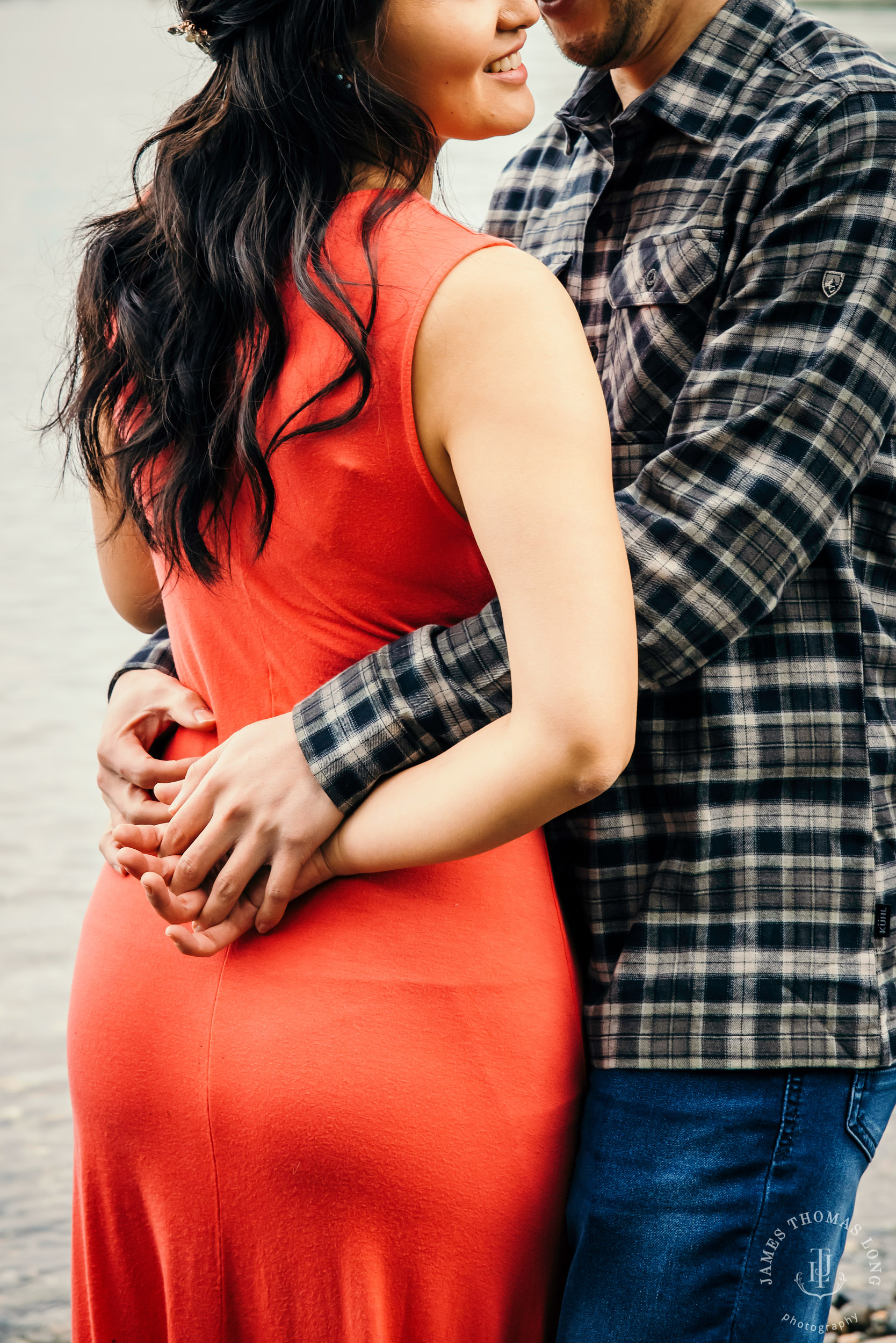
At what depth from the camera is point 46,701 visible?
4.82m

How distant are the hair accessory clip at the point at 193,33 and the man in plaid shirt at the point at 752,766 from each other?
51 cm

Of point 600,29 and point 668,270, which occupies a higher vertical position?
point 600,29

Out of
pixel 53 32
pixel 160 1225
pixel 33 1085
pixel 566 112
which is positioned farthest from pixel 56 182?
pixel 53 32

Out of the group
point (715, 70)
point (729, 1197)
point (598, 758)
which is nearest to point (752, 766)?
point (598, 758)

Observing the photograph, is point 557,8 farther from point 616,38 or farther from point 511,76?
point 511,76

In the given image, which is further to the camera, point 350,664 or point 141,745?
point 141,745

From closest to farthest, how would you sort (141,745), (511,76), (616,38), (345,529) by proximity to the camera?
(345,529), (511,76), (141,745), (616,38)

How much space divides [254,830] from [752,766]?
504 millimetres

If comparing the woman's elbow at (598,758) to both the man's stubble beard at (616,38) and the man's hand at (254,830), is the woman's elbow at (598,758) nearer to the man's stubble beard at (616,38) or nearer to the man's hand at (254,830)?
the man's hand at (254,830)

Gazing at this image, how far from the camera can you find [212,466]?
3.49 feet

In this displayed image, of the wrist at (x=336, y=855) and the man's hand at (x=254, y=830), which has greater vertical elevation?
the man's hand at (x=254, y=830)

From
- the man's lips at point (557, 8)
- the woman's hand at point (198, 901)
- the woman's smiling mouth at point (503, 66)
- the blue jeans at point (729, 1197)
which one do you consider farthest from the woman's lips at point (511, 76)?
the blue jeans at point (729, 1197)

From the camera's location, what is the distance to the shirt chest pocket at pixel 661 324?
4.19 feet

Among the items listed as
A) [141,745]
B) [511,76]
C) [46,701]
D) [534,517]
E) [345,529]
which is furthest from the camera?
[46,701]
